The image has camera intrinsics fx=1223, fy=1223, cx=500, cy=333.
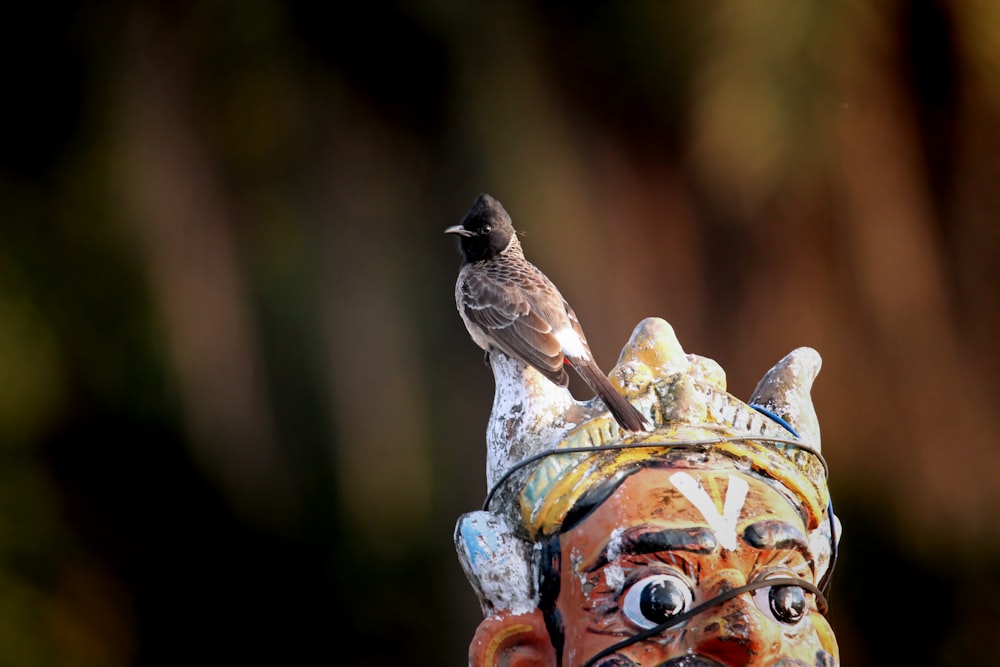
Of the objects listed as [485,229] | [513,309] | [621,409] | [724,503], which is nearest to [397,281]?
[485,229]

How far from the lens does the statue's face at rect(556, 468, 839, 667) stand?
2.00 meters

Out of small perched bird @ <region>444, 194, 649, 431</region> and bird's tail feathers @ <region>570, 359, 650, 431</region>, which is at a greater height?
small perched bird @ <region>444, 194, 649, 431</region>

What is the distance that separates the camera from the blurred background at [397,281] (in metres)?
4.58

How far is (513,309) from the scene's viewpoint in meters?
2.69

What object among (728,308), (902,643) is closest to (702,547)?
(728,308)

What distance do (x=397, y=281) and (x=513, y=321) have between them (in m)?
2.48

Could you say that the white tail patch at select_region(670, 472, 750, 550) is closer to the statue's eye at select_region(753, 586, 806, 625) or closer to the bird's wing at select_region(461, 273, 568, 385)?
the statue's eye at select_region(753, 586, 806, 625)

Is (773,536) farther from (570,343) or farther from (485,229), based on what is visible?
(485,229)

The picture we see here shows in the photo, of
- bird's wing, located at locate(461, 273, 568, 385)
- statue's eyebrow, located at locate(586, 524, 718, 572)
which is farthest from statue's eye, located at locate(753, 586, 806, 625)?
bird's wing, located at locate(461, 273, 568, 385)

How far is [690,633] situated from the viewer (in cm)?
201

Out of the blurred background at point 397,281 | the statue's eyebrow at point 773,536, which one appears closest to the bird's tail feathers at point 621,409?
the statue's eyebrow at point 773,536

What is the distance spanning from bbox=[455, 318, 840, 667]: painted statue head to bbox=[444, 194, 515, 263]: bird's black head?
668mm

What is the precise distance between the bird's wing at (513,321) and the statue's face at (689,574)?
0.40m

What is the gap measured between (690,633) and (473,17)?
341cm
